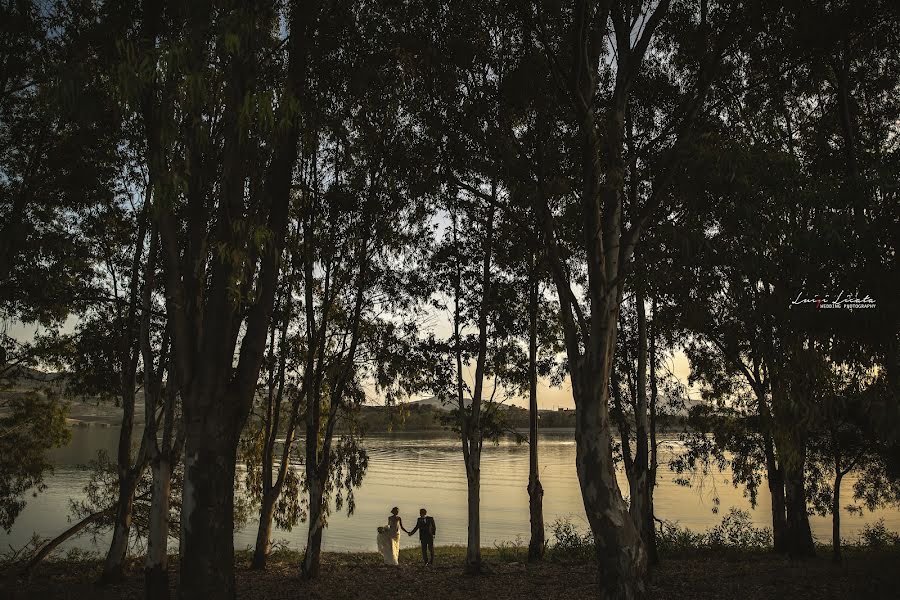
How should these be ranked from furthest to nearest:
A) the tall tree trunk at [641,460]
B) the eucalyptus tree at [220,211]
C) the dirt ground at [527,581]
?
the tall tree trunk at [641,460], the dirt ground at [527,581], the eucalyptus tree at [220,211]

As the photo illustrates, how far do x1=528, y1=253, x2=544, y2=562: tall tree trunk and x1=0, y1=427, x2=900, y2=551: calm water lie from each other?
285 cm

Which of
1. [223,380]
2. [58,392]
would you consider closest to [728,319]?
[223,380]

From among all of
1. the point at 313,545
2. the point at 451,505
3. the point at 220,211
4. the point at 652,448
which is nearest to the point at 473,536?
the point at 313,545

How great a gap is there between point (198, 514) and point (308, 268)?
264 inches

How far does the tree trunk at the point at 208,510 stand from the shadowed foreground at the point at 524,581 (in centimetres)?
418

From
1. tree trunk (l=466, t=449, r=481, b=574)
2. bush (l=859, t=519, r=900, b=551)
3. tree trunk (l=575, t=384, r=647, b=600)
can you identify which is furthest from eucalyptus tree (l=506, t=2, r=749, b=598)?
bush (l=859, t=519, r=900, b=551)

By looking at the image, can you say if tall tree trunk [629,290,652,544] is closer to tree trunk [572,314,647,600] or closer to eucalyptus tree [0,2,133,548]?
tree trunk [572,314,647,600]

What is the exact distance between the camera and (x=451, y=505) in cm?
2853

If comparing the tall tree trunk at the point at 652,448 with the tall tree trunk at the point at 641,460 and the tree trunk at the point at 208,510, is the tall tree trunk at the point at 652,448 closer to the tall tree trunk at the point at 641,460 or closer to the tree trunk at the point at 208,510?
the tall tree trunk at the point at 641,460

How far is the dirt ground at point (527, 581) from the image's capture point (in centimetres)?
953

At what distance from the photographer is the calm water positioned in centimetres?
2116

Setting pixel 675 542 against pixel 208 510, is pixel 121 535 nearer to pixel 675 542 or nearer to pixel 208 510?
pixel 208 510

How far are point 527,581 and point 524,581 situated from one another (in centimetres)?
5

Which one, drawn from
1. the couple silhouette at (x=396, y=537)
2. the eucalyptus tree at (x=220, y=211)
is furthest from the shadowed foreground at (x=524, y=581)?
the eucalyptus tree at (x=220, y=211)
